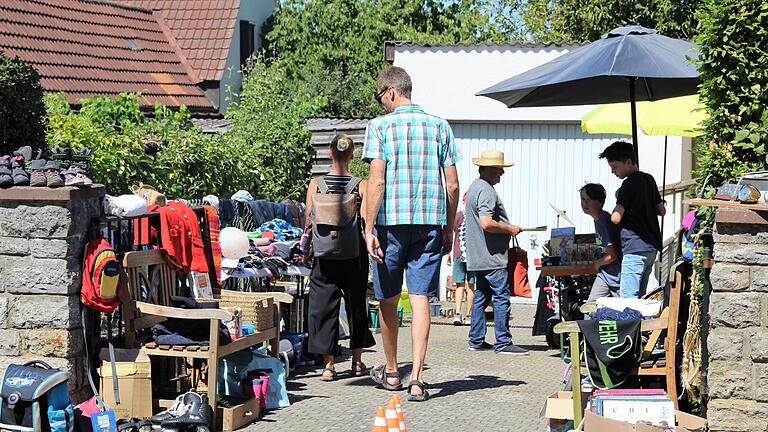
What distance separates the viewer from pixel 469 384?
29.2 feet

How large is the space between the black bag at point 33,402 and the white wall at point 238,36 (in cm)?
1984

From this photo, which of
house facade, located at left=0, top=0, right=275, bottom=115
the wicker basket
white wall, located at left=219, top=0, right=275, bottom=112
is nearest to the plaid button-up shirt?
the wicker basket

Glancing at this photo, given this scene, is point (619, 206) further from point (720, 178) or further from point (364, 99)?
point (364, 99)

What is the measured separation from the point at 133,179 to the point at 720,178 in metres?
5.96

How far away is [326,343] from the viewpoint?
8.98 meters

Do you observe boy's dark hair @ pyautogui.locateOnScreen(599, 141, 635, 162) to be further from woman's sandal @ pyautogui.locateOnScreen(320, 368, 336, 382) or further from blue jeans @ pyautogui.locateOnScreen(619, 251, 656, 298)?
woman's sandal @ pyautogui.locateOnScreen(320, 368, 336, 382)

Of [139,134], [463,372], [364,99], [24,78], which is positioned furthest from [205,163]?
[364,99]

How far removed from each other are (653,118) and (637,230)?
253 cm

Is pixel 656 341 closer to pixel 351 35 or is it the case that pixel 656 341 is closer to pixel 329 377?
pixel 329 377

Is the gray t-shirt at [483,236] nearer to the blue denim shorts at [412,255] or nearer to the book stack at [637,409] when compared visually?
the blue denim shorts at [412,255]

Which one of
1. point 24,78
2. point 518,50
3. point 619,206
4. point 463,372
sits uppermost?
point 518,50

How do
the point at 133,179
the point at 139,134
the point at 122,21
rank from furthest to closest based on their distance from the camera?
the point at 122,21 < the point at 139,134 < the point at 133,179

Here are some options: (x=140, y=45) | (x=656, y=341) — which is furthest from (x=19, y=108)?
(x=140, y=45)

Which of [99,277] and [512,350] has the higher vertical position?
[99,277]
